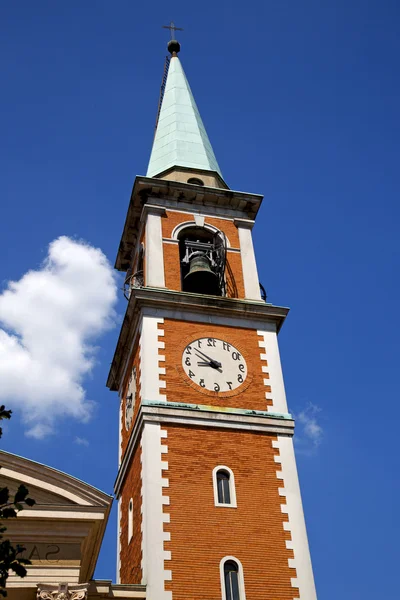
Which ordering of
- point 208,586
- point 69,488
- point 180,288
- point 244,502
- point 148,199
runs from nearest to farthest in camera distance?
1. point 69,488
2. point 208,586
3. point 244,502
4. point 180,288
5. point 148,199

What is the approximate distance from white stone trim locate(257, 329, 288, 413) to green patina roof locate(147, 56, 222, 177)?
7786 mm

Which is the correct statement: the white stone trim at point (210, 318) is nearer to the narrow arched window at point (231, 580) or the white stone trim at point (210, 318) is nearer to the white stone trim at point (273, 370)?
the white stone trim at point (273, 370)

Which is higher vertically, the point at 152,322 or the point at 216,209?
the point at 216,209

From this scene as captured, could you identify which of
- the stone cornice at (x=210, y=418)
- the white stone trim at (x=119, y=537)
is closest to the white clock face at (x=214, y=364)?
the stone cornice at (x=210, y=418)

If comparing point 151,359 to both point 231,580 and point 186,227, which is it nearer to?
point 186,227

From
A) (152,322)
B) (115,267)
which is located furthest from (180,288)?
(115,267)

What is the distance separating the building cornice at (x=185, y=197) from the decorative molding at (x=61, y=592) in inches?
533

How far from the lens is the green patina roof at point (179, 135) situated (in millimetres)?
28531

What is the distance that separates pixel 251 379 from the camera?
71.7 feet

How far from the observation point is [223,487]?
19.5 m

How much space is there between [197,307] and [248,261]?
3.22m

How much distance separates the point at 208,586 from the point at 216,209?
41.6 feet

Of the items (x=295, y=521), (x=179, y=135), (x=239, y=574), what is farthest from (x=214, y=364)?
(x=179, y=135)

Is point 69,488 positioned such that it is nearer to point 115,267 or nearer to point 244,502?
point 244,502
